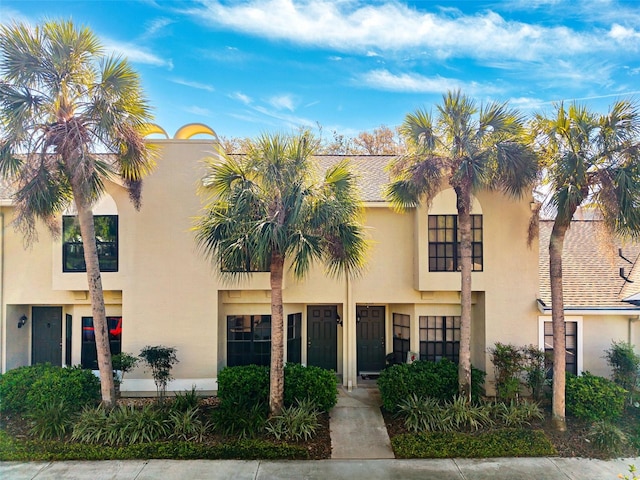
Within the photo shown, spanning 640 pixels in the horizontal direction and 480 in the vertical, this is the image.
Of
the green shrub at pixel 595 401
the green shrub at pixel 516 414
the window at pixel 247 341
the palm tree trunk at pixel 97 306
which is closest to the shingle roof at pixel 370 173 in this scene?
the window at pixel 247 341

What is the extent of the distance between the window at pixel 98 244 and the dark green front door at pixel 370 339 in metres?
8.04

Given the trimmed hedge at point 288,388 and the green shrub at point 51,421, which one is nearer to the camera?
the green shrub at point 51,421

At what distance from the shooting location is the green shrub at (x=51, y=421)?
28.2ft

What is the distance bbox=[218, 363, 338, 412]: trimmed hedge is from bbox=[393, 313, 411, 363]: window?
364 centimetres

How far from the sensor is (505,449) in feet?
27.1

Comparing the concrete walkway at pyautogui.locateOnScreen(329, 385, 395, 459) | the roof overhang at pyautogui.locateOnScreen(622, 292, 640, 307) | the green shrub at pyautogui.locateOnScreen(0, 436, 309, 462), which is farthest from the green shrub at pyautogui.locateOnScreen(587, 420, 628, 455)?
the green shrub at pyautogui.locateOnScreen(0, 436, 309, 462)

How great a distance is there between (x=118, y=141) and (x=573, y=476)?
12090 millimetres

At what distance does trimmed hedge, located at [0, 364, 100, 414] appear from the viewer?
9.37 metres

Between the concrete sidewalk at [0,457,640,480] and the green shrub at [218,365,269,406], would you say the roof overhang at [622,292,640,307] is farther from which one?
the green shrub at [218,365,269,406]

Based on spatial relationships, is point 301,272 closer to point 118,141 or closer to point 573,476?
point 118,141

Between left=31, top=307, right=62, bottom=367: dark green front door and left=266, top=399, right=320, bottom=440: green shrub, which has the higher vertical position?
left=31, top=307, right=62, bottom=367: dark green front door

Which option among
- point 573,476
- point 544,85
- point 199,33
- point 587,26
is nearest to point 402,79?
point 544,85

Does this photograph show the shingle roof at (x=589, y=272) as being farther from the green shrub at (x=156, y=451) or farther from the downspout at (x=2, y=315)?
the downspout at (x=2, y=315)

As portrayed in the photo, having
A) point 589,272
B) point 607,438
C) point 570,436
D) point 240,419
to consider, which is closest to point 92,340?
point 240,419
